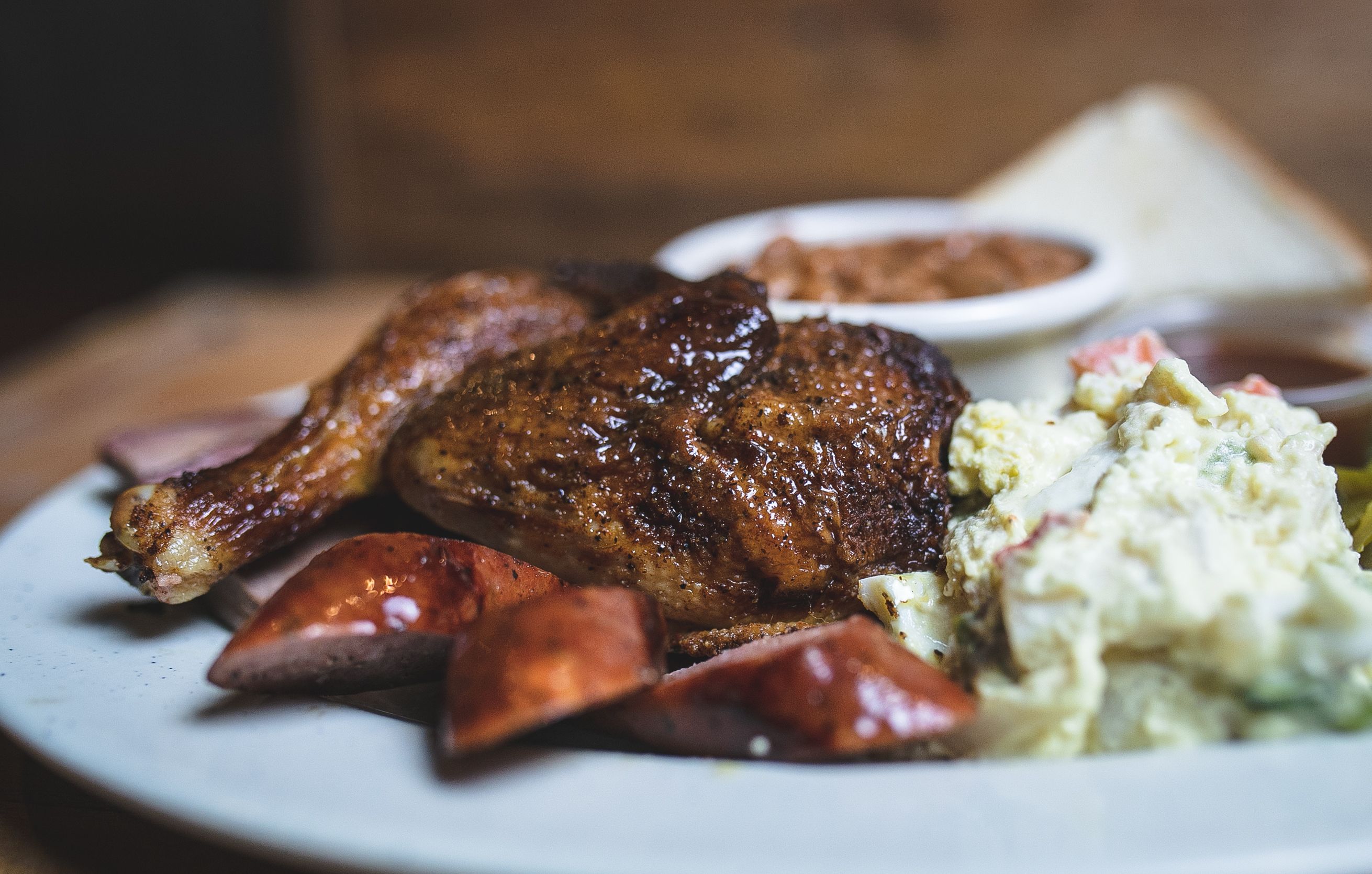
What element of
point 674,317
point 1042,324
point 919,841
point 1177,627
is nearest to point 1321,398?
point 1042,324

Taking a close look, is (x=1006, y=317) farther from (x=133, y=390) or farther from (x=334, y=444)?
(x=133, y=390)

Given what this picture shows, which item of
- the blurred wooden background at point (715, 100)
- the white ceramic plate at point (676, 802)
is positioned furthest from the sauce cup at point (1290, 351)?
the blurred wooden background at point (715, 100)

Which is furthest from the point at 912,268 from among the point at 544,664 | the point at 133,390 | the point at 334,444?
the point at 133,390

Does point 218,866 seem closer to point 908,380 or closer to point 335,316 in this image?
point 908,380

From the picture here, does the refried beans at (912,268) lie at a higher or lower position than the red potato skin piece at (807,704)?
higher

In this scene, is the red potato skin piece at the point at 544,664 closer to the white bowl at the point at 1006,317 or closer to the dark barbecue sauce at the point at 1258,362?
the white bowl at the point at 1006,317

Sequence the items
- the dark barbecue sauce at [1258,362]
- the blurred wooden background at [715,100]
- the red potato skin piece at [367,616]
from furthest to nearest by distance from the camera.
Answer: the blurred wooden background at [715,100], the dark barbecue sauce at [1258,362], the red potato skin piece at [367,616]
